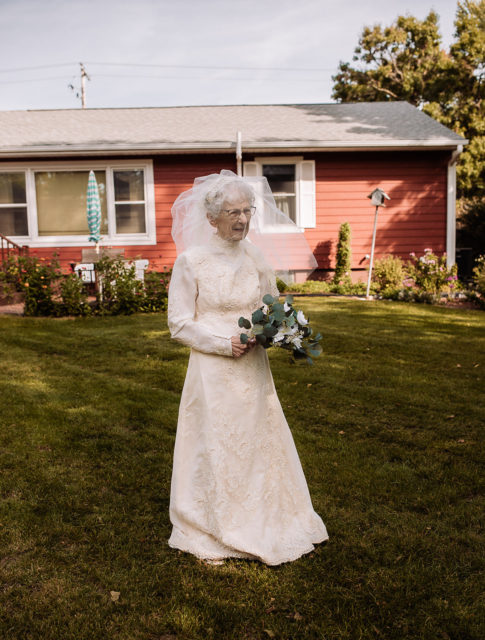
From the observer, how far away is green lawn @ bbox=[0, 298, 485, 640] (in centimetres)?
254

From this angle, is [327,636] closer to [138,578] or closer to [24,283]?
[138,578]

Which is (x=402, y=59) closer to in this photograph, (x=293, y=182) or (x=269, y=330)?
(x=293, y=182)

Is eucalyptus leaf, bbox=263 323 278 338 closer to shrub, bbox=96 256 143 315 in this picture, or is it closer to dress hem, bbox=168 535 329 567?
dress hem, bbox=168 535 329 567

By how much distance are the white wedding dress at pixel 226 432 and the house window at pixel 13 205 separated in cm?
1227

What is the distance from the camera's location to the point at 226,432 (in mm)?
2889

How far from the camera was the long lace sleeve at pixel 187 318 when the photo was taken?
283 cm

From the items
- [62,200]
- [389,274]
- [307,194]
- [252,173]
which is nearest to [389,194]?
[307,194]

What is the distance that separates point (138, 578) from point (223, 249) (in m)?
1.73

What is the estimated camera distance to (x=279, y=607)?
2.60 meters

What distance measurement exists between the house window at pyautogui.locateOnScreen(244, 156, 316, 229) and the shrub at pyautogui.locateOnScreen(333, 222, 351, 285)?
896 millimetres

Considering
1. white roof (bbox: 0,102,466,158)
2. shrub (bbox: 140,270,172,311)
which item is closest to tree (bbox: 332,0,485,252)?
white roof (bbox: 0,102,466,158)

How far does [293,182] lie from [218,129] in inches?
95.5

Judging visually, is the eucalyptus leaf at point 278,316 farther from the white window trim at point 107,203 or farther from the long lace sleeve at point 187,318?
the white window trim at point 107,203

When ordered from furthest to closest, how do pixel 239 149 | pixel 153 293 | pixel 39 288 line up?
pixel 239 149
pixel 153 293
pixel 39 288
